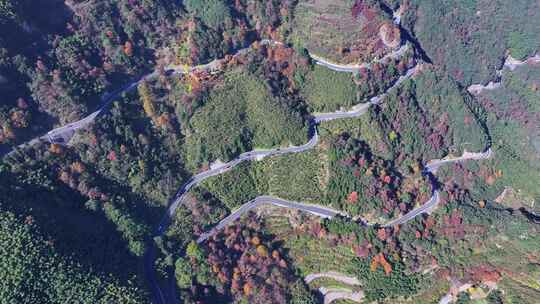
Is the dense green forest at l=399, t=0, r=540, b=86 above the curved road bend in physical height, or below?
above

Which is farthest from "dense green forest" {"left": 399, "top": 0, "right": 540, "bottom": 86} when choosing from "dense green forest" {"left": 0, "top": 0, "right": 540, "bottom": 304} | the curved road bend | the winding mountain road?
the curved road bend

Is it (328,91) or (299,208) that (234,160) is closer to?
(299,208)

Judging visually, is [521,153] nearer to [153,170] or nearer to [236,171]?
[236,171]

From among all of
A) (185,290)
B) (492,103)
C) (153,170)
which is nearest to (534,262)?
(492,103)

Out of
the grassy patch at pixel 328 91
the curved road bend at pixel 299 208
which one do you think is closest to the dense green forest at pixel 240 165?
the grassy patch at pixel 328 91

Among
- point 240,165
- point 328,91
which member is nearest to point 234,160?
point 240,165

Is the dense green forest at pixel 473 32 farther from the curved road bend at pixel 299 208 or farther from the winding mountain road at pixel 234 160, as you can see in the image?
the curved road bend at pixel 299 208

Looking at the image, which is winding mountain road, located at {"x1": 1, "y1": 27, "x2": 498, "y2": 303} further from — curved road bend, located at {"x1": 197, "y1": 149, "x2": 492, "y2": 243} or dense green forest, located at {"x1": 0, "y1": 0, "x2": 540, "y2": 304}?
dense green forest, located at {"x1": 0, "y1": 0, "x2": 540, "y2": 304}

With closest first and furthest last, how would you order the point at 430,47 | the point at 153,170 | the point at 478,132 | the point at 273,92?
the point at 153,170
the point at 273,92
the point at 478,132
the point at 430,47

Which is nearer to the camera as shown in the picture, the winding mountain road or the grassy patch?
the winding mountain road

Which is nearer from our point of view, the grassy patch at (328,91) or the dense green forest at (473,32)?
the grassy patch at (328,91)

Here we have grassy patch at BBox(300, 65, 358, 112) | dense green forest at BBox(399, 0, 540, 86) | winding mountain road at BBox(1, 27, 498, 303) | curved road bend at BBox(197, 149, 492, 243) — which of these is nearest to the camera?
winding mountain road at BBox(1, 27, 498, 303)
